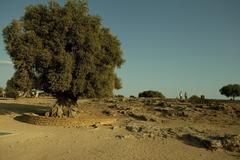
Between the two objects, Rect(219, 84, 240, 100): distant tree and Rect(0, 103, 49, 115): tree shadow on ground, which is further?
Rect(219, 84, 240, 100): distant tree

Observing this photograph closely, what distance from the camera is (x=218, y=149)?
1412 centimetres

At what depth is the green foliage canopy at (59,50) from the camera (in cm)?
2334

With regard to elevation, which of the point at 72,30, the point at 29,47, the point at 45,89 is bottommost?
the point at 45,89

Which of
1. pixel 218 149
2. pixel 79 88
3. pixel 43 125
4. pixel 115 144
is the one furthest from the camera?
pixel 79 88

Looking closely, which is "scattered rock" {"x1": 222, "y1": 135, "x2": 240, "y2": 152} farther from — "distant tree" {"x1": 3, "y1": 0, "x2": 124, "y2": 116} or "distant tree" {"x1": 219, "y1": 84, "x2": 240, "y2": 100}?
"distant tree" {"x1": 219, "y1": 84, "x2": 240, "y2": 100}

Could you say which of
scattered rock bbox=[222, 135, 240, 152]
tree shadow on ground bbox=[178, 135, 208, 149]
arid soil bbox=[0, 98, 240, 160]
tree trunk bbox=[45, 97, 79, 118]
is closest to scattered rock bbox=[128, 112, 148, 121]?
tree trunk bbox=[45, 97, 79, 118]

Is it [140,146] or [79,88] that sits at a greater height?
[79,88]

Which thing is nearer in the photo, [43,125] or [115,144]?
[115,144]

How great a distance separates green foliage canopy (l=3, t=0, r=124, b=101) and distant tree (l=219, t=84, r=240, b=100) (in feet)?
181

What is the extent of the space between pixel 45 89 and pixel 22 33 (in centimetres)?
505

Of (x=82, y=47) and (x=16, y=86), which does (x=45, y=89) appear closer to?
(x=16, y=86)

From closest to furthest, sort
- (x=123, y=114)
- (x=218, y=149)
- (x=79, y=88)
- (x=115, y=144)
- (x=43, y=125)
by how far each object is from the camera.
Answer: (x=218, y=149) → (x=115, y=144) → (x=43, y=125) → (x=79, y=88) → (x=123, y=114)

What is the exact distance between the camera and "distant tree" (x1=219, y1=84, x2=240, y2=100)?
2832 inches

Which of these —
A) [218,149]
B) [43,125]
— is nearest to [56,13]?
[43,125]
